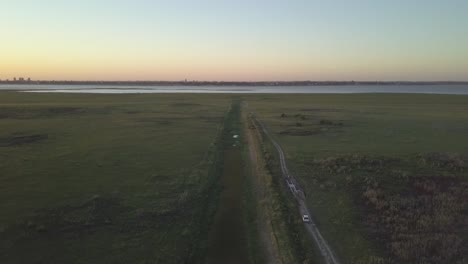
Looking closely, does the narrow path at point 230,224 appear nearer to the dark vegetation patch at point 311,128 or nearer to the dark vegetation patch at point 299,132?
the dark vegetation patch at point 299,132

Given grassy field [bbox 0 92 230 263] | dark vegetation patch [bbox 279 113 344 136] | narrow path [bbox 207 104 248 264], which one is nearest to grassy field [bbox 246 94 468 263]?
dark vegetation patch [bbox 279 113 344 136]

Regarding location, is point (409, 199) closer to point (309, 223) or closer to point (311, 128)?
point (309, 223)

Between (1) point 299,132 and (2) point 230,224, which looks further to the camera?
(1) point 299,132

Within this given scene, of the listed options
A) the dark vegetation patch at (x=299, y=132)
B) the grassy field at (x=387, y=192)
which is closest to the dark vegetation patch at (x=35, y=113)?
the dark vegetation patch at (x=299, y=132)

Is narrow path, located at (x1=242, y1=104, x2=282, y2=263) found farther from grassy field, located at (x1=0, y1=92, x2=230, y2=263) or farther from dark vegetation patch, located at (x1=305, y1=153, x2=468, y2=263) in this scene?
dark vegetation patch, located at (x1=305, y1=153, x2=468, y2=263)

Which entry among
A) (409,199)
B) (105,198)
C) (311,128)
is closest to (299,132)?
(311,128)

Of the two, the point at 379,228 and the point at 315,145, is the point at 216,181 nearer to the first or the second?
the point at 379,228
